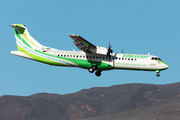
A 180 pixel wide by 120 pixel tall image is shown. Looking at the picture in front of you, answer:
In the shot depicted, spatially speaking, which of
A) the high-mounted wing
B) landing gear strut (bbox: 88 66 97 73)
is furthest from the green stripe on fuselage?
the high-mounted wing

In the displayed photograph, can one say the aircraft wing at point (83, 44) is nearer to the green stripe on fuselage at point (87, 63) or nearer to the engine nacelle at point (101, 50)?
the engine nacelle at point (101, 50)

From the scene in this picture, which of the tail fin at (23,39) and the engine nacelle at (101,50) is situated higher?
the tail fin at (23,39)

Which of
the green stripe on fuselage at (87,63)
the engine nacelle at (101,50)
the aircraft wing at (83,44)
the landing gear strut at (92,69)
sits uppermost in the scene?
the aircraft wing at (83,44)

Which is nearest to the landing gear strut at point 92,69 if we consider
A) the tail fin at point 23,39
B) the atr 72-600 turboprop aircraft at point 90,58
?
the atr 72-600 turboprop aircraft at point 90,58

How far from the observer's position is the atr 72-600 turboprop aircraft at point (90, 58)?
Answer: 50.8m

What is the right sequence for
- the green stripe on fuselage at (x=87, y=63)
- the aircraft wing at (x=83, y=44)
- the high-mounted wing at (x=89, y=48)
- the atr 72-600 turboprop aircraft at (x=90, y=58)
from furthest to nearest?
the green stripe on fuselage at (x=87, y=63) < the atr 72-600 turboprop aircraft at (x=90, y=58) < the high-mounted wing at (x=89, y=48) < the aircraft wing at (x=83, y=44)

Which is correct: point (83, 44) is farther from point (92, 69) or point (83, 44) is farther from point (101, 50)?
point (92, 69)

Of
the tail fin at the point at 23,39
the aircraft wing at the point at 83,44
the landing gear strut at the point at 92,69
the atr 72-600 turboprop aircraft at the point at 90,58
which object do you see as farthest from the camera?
the tail fin at the point at 23,39

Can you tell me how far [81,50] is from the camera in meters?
52.2

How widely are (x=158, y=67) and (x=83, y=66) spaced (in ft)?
42.8

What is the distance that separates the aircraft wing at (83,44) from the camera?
47.8 m

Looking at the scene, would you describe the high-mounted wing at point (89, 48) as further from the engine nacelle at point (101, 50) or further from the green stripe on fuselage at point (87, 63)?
the green stripe on fuselage at point (87, 63)

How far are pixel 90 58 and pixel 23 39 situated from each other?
546 inches

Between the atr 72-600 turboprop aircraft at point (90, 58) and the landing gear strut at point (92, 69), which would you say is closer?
the atr 72-600 turboprop aircraft at point (90, 58)
